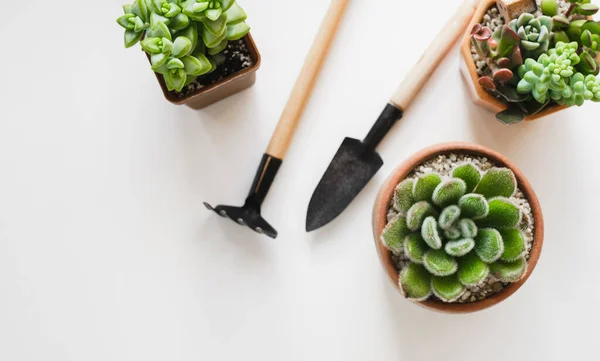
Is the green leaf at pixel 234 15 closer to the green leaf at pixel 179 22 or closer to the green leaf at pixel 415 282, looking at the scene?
the green leaf at pixel 179 22

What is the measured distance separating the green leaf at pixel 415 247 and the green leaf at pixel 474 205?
6 cm

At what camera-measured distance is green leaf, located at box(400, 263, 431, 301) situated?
67 centimetres

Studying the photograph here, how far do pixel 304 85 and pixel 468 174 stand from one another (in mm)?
327

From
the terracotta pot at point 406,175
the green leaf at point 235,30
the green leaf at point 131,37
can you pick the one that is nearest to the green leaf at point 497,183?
the terracotta pot at point 406,175

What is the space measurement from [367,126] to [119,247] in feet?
1.46

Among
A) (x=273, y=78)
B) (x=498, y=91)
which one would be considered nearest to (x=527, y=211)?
(x=498, y=91)

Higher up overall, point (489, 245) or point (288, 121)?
point (489, 245)

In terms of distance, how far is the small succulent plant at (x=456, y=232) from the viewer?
2.10 ft

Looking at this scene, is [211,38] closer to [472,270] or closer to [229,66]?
[229,66]

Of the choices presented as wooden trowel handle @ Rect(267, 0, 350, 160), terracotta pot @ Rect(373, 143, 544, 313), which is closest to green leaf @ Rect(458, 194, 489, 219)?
terracotta pot @ Rect(373, 143, 544, 313)

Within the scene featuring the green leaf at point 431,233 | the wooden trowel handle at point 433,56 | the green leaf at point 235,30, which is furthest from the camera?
the wooden trowel handle at point 433,56

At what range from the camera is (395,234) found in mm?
666

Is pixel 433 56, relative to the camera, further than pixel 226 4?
Yes

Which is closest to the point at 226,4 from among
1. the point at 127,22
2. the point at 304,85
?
the point at 127,22
